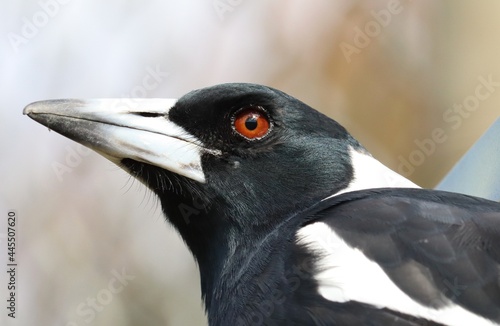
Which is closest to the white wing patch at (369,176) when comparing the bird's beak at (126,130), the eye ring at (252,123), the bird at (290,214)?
the bird at (290,214)

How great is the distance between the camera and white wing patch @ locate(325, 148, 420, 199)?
75.1 inches

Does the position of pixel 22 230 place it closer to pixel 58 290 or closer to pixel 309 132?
pixel 58 290

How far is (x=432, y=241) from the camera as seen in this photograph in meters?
1.46

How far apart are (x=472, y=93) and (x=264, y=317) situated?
2439 mm

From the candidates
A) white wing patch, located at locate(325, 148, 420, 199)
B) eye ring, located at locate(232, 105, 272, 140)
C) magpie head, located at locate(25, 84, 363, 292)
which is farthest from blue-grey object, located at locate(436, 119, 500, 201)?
eye ring, located at locate(232, 105, 272, 140)

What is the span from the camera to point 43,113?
5.71 feet

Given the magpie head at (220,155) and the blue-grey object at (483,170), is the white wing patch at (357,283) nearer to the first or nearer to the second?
the magpie head at (220,155)

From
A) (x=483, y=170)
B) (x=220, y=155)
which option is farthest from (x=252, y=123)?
(x=483, y=170)

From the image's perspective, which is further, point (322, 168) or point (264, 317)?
point (322, 168)

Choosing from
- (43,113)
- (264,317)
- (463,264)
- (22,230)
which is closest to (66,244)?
(22,230)

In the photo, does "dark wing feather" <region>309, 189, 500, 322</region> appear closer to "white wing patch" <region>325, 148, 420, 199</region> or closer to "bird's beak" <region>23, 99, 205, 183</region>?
"white wing patch" <region>325, 148, 420, 199</region>

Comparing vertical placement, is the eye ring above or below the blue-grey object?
below

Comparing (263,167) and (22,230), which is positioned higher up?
(263,167)

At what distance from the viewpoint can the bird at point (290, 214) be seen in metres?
1.43
